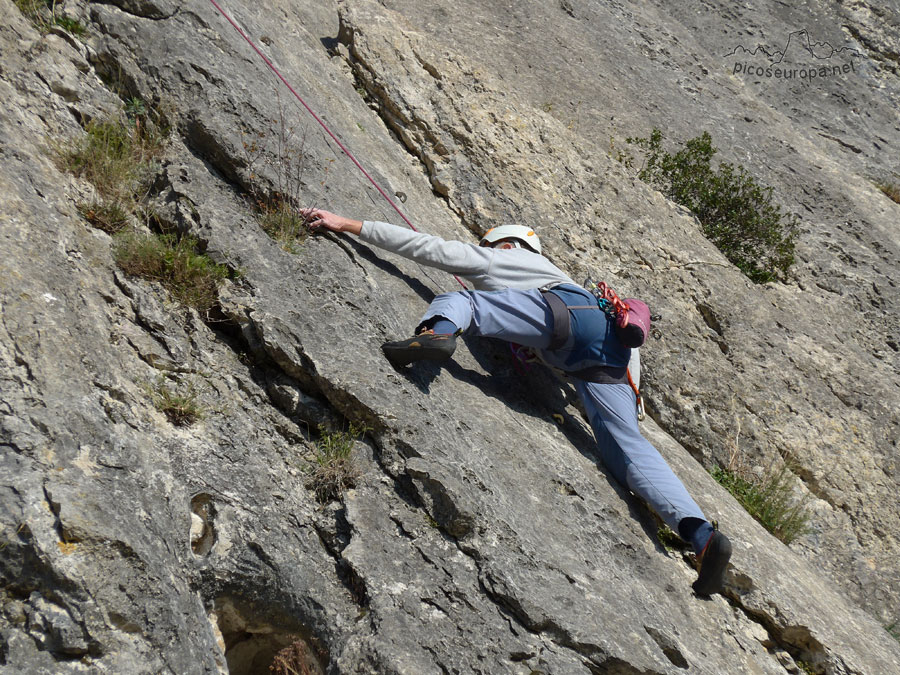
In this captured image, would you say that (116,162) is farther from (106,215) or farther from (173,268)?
(173,268)

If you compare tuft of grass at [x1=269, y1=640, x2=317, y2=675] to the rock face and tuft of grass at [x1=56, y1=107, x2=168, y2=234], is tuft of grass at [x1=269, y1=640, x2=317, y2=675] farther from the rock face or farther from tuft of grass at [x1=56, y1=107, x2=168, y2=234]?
tuft of grass at [x1=56, y1=107, x2=168, y2=234]

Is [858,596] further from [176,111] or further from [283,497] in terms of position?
[176,111]

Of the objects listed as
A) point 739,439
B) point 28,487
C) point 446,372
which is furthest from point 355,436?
point 739,439

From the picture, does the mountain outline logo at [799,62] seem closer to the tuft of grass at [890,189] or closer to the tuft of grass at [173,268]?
the tuft of grass at [890,189]

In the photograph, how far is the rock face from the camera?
2.91m

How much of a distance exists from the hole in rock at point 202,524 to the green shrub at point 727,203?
20.0 feet

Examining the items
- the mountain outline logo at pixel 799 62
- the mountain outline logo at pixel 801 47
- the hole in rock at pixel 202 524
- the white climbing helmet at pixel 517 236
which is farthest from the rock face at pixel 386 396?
the mountain outline logo at pixel 801 47

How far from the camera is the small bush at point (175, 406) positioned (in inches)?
132

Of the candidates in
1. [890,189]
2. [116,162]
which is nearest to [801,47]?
[890,189]

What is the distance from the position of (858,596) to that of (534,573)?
348 cm

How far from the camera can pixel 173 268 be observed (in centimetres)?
397

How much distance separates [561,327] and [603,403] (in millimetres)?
628

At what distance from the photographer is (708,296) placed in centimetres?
677

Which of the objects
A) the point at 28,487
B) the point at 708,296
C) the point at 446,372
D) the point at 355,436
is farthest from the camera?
the point at 708,296
